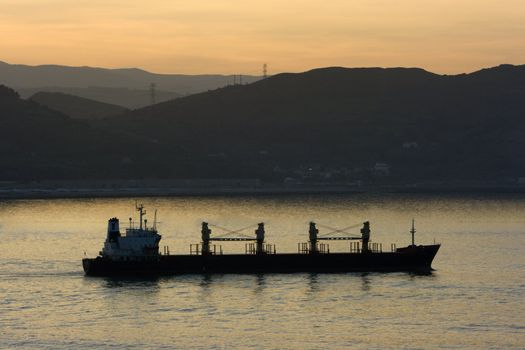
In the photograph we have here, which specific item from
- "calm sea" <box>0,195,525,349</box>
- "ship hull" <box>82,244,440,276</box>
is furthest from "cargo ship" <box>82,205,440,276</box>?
"calm sea" <box>0,195,525,349</box>

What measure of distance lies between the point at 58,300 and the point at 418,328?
114ft

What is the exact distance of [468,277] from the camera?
135750mm

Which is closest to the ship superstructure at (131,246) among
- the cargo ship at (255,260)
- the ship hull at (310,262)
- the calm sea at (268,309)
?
the cargo ship at (255,260)

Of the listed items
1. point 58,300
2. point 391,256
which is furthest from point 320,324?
point 391,256

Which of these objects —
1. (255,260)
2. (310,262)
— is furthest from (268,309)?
(310,262)

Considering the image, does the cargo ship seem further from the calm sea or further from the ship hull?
the calm sea

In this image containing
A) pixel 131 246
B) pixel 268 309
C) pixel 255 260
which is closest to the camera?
pixel 268 309

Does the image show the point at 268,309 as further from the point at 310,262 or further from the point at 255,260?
the point at 310,262

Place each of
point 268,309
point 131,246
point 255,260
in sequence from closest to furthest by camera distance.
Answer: point 268,309
point 131,246
point 255,260

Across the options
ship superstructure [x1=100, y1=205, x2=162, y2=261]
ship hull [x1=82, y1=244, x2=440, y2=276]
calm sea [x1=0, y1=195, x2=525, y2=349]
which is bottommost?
calm sea [x1=0, y1=195, x2=525, y2=349]

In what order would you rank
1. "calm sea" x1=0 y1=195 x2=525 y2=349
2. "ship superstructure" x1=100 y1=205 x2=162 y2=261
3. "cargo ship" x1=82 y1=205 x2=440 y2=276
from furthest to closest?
1. "cargo ship" x1=82 y1=205 x2=440 y2=276
2. "ship superstructure" x1=100 y1=205 x2=162 y2=261
3. "calm sea" x1=0 y1=195 x2=525 y2=349

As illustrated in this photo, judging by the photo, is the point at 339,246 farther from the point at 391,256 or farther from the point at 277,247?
the point at 391,256

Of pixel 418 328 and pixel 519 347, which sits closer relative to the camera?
pixel 519 347

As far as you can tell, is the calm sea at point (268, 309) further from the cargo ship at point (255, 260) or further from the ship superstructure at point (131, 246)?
the ship superstructure at point (131, 246)
